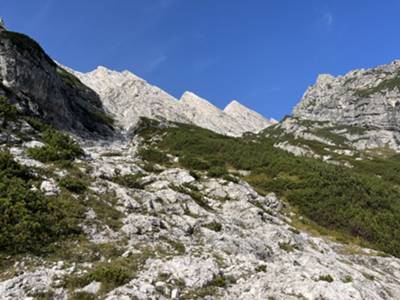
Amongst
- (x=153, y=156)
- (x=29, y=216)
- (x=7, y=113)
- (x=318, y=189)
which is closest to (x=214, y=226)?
(x=29, y=216)

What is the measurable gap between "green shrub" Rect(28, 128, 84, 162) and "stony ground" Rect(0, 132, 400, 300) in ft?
3.42

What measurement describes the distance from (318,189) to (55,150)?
109ft

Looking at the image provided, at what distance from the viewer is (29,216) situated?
17.0 meters

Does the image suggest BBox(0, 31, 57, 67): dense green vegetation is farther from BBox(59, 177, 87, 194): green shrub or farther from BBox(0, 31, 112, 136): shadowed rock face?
BBox(59, 177, 87, 194): green shrub

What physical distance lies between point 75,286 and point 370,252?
27.7 meters

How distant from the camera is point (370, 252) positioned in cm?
3278

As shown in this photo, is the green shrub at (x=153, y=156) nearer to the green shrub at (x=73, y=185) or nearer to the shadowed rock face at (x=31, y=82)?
the shadowed rock face at (x=31, y=82)

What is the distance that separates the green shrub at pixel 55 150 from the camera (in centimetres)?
2697

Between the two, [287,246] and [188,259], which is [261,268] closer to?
[188,259]

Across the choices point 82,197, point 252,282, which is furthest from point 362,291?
point 82,197

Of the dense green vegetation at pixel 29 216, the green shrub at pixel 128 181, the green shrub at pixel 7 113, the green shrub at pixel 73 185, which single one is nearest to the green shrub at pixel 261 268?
the dense green vegetation at pixel 29 216

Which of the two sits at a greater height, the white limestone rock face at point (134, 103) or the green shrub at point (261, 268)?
the white limestone rock face at point (134, 103)

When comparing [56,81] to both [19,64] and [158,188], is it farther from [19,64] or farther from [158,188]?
[158,188]

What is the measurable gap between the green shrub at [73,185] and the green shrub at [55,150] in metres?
5.11
